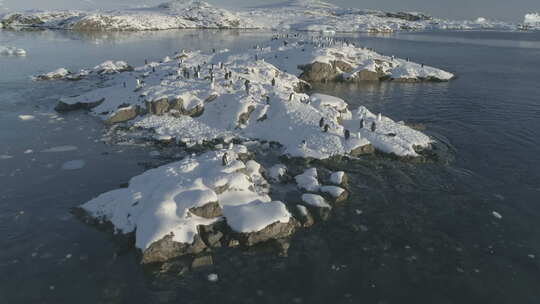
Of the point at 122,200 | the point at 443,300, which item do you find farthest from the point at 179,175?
the point at 443,300

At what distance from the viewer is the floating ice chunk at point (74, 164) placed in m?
30.1

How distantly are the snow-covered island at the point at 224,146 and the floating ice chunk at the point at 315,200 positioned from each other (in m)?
0.07

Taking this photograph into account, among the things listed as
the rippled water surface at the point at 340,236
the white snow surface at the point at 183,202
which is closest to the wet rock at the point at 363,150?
the rippled water surface at the point at 340,236

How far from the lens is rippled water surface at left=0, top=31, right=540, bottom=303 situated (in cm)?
1728

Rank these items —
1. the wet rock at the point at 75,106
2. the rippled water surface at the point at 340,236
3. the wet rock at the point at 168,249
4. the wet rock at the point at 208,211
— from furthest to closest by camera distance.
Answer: the wet rock at the point at 75,106, the wet rock at the point at 208,211, the wet rock at the point at 168,249, the rippled water surface at the point at 340,236

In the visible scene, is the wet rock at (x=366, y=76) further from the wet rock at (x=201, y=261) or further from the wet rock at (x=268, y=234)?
the wet rock at (x=201, y=261)

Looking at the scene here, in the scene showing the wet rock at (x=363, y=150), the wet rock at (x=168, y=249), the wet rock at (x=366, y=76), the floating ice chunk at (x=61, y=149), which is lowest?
the wet rock at (x=168, y=249)

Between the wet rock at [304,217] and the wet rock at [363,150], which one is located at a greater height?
the wet rock at [363,150]

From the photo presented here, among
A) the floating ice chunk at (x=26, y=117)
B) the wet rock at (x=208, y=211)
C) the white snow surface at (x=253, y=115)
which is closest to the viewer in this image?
the wet rock at (x=208, y=211)

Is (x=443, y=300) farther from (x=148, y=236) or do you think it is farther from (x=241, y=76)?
(x=241, y=76)

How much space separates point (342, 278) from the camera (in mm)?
18141

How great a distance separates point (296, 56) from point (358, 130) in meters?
45.3

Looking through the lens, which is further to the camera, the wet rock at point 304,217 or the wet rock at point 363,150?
the wet rock at point 363,150

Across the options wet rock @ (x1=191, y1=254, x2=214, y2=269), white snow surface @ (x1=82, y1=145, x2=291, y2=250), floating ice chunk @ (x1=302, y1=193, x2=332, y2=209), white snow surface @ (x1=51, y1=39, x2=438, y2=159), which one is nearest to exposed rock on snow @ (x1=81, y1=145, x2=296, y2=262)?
white snow surface @ (x1=82, y1=145, x2=291, y2=250)
